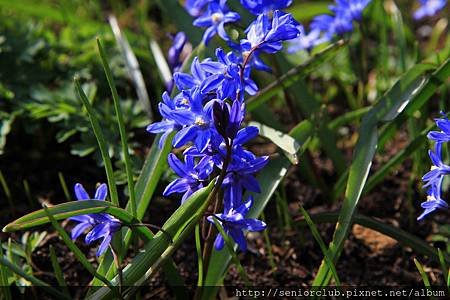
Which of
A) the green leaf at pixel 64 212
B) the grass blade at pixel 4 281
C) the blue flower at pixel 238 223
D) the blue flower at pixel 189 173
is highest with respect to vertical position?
the green leaf at pixel 64 212

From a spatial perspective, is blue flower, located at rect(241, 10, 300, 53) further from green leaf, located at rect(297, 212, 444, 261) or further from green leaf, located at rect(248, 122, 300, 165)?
green leaf, located at rect(297, 212, 444, 261)

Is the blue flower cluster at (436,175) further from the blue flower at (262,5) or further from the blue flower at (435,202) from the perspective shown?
the blue flower at (262,5)

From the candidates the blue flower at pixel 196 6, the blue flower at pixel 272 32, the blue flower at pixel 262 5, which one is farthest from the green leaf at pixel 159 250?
the blue flower at pixel 196 6

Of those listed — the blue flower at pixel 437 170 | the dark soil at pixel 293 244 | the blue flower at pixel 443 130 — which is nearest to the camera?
the blue flower at pixel 443 130

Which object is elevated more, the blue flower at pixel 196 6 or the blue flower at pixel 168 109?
the blue flower at pixel 196 6

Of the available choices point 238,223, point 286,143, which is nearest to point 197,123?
point 238,223

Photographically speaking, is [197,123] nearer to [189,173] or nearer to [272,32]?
[189,173]
